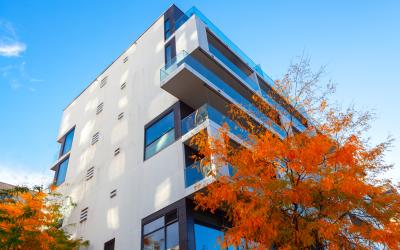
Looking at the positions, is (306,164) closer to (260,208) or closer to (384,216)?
(260,208)

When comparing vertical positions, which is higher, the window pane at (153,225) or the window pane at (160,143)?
the window pane at (160,143)

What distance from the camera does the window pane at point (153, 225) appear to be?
14866 mm

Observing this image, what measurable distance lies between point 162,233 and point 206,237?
6.32 ft

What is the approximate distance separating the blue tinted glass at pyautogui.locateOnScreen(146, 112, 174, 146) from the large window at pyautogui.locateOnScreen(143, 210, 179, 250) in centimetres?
471

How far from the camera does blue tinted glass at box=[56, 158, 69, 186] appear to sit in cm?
2474

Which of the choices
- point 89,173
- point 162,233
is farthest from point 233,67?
point 162,233

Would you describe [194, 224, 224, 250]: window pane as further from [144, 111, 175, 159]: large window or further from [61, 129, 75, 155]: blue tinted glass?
[61, 129, 75, 155]: blue tinted glass

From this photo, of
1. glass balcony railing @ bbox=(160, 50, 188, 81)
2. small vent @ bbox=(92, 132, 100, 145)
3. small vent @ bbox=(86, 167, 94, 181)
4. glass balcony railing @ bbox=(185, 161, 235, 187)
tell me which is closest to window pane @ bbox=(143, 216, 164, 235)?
glass balcony railing @ bbox=(185, 161, 235, 187)

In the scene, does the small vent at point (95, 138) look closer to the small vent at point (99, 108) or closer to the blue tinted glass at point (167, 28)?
the small vent at point (99, 108)

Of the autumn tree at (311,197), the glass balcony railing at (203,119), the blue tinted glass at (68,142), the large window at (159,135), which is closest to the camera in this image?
the autumn tree at (311,197)

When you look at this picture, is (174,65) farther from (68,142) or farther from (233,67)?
(68,142)

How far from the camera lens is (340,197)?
36.0ft

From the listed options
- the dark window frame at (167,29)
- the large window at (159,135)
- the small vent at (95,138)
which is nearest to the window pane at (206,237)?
the large window at (159,135)

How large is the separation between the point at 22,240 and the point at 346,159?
13271 millimetres
